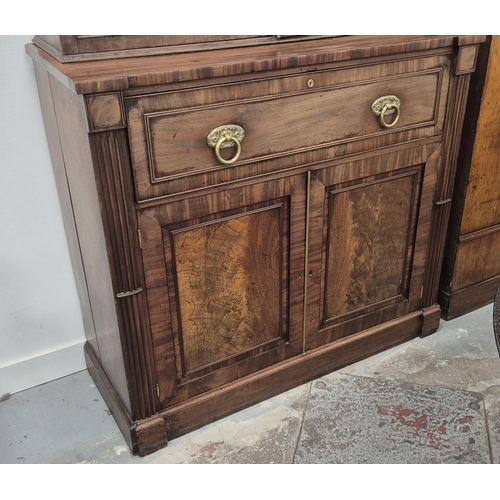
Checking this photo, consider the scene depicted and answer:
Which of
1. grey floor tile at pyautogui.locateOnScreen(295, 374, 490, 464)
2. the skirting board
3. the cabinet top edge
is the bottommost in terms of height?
grey floor tile at pyautogui.locateOnScreen(295, 374, 490, 464)

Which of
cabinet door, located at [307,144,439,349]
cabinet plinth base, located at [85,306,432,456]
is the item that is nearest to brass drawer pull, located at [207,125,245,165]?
cabinet door, located at [307,144,439,349]

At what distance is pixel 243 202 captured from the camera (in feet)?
5.25

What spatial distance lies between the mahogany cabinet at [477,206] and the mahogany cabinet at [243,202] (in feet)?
0.41

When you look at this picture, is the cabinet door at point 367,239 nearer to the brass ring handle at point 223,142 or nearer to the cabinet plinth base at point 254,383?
the cabinet plinth base at point 254,383

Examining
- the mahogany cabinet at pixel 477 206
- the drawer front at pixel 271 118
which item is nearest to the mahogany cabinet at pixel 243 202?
the drawer front at pixel 271 118

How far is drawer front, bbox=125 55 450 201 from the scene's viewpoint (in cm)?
139

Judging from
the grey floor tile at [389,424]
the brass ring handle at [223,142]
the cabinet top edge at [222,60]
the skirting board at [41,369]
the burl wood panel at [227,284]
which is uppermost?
the cabinet top edge at [222,60]

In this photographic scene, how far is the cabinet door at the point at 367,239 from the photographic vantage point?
1769 millimetres

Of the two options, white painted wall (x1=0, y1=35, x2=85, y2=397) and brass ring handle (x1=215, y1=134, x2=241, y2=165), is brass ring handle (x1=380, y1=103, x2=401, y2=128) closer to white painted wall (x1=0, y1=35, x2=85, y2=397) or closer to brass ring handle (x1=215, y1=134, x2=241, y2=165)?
brass ring handle (x1=215, y1=134, x2=241, y2=165)

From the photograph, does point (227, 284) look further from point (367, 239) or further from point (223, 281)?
point (367, 239)

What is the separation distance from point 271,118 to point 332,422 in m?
0.96

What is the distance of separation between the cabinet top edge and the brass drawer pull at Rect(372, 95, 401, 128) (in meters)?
0.13

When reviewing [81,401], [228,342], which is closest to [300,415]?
[228,342]
